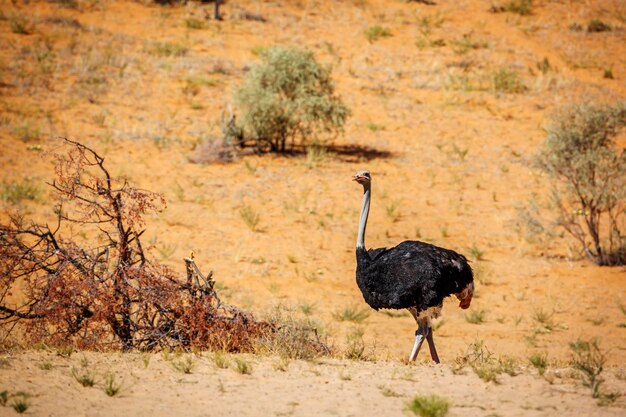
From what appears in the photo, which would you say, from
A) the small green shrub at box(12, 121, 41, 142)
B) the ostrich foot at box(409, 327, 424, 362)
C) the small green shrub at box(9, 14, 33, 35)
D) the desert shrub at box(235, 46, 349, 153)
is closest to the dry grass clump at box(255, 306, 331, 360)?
the ostrich foot at box(409, 327, 424, 362)

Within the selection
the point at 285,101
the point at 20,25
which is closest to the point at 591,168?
the point at 285,101

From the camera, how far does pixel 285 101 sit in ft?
62.5

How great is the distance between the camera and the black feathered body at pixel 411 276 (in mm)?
7461

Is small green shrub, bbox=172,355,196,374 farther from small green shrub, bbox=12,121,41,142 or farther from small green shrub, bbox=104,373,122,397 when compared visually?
small green shrub, bbox=12,121,41,142

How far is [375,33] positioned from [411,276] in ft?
74.0

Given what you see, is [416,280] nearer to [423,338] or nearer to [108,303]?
A: [423,338]

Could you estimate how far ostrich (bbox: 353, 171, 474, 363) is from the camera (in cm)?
746

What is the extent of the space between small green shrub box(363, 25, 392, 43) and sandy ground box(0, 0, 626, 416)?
0.39m

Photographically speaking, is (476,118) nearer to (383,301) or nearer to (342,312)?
(342,312)

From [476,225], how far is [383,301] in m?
7.92

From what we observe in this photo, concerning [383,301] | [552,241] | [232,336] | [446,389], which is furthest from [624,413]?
[552,241]

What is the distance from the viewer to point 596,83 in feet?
82.5

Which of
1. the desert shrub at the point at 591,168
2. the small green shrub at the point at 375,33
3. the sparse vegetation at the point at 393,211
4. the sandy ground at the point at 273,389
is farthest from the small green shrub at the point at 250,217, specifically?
the small green shrub at the point at 375,33

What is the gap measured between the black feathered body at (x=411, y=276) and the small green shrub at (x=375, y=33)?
21.7 meters
